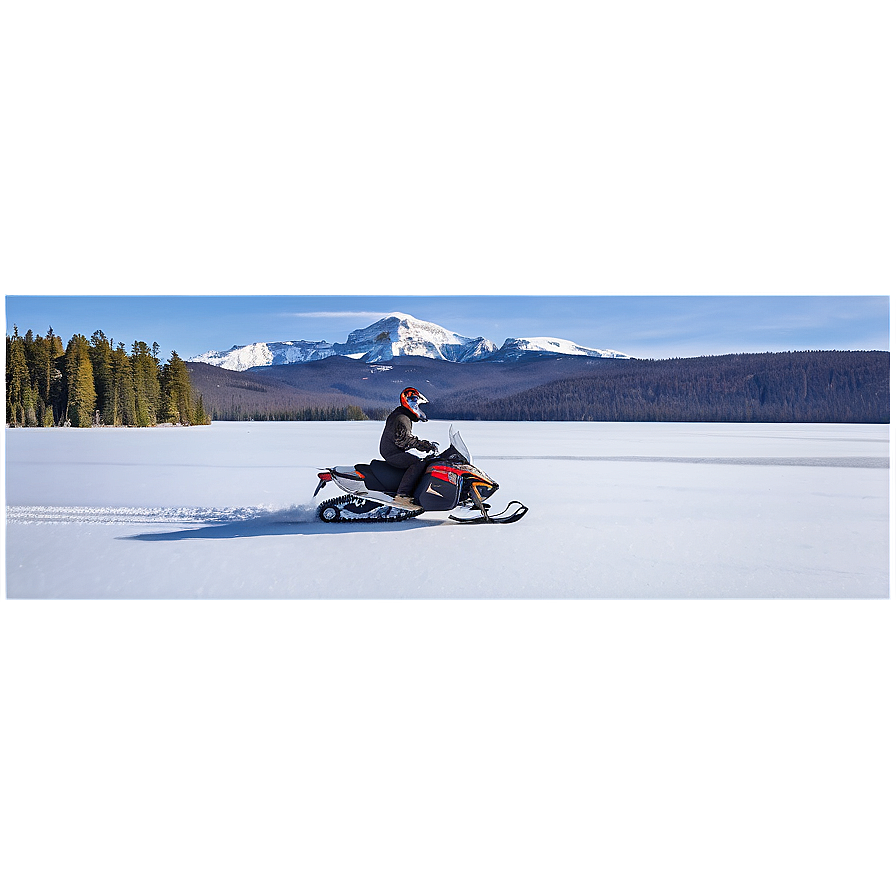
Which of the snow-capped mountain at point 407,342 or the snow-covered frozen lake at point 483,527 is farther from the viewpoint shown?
the snow-capped mountain at point 407,342

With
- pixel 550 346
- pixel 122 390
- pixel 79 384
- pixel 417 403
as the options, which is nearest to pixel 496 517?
pixel 417 403

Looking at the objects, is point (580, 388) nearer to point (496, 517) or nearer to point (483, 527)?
point (496, 517)

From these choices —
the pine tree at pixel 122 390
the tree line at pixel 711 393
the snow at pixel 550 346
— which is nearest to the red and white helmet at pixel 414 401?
the tree line at pixel 711 393

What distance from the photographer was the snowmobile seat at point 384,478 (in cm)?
861

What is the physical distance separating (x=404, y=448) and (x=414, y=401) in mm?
690

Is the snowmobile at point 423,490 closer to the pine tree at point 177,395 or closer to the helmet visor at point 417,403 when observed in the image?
the helmet visor at point 417,403

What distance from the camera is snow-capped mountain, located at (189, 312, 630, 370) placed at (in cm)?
938

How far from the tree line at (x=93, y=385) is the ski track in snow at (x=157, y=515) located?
1.30 meters

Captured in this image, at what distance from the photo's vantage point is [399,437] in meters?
8.64

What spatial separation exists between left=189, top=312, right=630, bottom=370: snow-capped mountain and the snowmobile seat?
147cm

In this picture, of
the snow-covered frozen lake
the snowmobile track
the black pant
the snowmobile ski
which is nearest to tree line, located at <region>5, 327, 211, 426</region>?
the snow-covered frozen lake

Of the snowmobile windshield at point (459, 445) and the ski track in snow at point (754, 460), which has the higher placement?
the snowmobile windshield at point (459, 445)

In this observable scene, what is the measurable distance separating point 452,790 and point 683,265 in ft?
20.0

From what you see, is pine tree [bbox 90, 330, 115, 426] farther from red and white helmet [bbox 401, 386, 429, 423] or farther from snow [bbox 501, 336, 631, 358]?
snow [bbox 501, 336, 631, 358]
